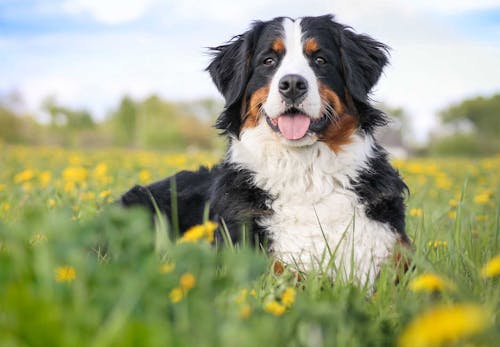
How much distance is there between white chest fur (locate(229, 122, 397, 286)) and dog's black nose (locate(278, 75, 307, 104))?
32cm

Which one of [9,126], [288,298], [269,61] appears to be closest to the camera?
[288,298]

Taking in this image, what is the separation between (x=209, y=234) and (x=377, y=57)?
8.59 ft

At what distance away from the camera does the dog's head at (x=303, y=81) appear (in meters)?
3.32

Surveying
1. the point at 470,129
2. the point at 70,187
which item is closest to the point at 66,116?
the point at 470,129

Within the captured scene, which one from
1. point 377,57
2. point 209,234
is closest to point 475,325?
point 209,234

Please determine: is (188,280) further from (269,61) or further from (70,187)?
(70,187)

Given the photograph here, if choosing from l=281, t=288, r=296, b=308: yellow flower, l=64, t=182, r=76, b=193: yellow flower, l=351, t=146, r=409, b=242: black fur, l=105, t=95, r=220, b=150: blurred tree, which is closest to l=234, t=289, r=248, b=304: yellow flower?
l=281, t=288, r=296, b=308: yellow flower

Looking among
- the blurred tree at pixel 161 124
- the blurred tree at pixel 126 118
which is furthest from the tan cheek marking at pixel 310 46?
the blurred tree at pixel 126 118

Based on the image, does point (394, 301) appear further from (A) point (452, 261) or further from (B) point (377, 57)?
(B) point (377, 57)

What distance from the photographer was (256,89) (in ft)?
11.8

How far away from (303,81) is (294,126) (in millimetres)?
316

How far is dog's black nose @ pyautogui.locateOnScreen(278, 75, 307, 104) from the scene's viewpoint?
3217 mm

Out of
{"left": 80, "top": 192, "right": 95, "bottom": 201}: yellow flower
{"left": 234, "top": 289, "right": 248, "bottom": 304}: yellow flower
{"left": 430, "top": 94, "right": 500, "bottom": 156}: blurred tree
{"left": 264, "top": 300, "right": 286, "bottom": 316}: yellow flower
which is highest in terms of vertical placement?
{"left": 264, "top": 300, "right": 286, "bottom": 316}: yellow flower

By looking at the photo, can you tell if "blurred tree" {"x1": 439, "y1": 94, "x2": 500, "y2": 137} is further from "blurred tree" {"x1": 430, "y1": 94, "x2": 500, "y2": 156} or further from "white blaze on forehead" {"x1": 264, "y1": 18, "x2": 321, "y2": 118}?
"white blaze on forehead" {"x1": 264, "y1": 18, "x2": 321, "y2": 118}
